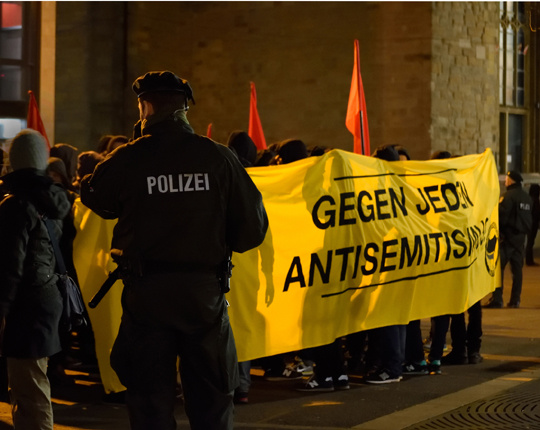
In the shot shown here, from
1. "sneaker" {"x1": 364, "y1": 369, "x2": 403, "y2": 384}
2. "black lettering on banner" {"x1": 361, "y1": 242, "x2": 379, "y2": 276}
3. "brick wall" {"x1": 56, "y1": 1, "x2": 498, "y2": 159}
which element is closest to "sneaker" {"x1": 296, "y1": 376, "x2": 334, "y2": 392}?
"sneaker" {"x1": 364, "y1": 369, "x2": 403, "y2": 384}

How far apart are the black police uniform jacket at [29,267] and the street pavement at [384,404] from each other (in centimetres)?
Answer: 141

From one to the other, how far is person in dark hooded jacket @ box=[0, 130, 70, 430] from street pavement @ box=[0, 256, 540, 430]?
1.32 metres

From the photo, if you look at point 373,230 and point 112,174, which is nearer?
point 112,174

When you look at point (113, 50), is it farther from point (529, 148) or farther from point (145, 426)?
point (145, 426)

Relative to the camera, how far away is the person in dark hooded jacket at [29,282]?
5148mm

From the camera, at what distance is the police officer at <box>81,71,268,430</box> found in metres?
4.23

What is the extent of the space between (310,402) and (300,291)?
756mm

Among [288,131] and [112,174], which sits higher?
[288,131]

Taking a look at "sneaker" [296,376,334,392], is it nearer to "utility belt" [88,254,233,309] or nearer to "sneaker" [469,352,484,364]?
"sneaker" [469,352,484,364]

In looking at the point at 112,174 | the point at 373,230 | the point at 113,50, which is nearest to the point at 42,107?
the point at 113,50

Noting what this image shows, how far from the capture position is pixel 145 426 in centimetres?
424

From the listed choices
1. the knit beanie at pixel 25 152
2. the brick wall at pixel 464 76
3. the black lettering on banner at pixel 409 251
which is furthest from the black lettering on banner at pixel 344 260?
the brick wall at pixel 464 76

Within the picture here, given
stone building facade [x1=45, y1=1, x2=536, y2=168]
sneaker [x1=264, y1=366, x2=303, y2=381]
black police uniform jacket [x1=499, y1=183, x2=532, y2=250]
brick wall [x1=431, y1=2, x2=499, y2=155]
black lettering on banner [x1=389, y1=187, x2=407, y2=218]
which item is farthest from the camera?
stone building facade [x1=45, y1=1, x2=536, y2=168]

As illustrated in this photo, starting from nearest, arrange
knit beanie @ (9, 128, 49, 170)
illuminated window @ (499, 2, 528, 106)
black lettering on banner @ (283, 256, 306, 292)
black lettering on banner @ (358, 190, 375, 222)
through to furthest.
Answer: knit beanie @ (9, 128, 49, 170), black lettering on banner @ (283, 256, 306, 292), black lettering on banner @ (358, 190, 375, 222), illuminated window @ (499, 2, 528, 106)
